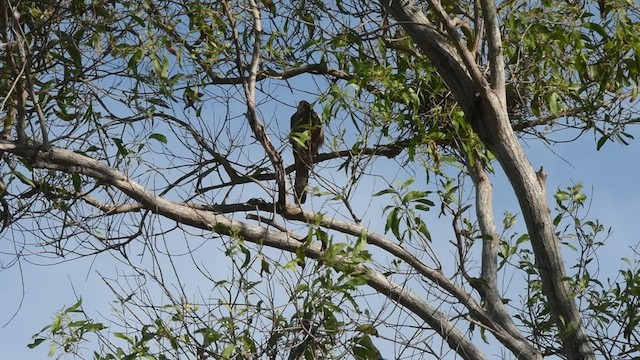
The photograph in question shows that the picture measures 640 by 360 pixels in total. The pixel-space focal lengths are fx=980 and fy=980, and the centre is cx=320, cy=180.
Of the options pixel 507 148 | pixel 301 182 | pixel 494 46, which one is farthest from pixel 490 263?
pixel 494 46

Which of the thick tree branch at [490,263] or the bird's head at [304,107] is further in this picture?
the bird's head at [304,107]

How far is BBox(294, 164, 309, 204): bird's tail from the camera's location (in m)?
6.25

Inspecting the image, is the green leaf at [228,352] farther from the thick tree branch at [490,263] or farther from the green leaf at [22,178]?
the thick tree branch at [490,263]

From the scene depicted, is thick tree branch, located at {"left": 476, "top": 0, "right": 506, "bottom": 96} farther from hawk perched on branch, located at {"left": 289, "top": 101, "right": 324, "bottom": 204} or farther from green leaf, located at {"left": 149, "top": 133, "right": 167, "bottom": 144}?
green leaf, located at {"left": 149, "top": 133, "right": 167, "bottom": 144}

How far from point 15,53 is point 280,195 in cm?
183

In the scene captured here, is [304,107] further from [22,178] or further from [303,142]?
[22,178]

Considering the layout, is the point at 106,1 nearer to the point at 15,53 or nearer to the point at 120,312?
the point at 15,53

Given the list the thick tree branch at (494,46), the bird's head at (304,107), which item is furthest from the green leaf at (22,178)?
the thick tree branch at (494,46)

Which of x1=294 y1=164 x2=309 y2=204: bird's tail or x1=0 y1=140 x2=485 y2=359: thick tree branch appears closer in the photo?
x1=0 y1=140 x2=485 y2=359: thick tree branch

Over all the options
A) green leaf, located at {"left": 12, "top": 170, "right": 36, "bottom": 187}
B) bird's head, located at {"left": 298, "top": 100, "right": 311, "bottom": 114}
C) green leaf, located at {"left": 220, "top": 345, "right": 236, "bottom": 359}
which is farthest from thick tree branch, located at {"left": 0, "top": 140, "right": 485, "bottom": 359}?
bird's head, located at {"left": 298, "top": 100, "right": 311, "bottom": 114}

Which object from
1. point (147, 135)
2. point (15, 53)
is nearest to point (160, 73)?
point (147, 135)

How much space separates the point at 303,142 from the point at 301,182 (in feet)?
1.91

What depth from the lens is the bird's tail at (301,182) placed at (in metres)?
6.25

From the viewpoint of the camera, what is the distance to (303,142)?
5.81 m
